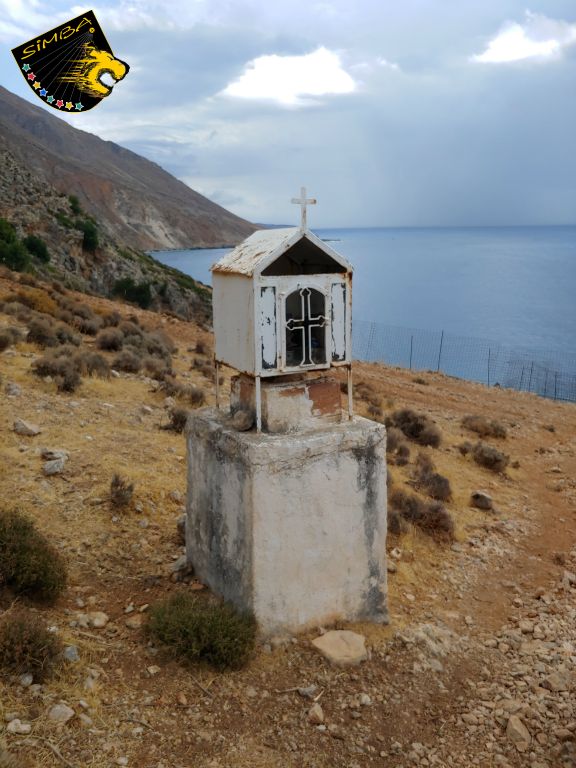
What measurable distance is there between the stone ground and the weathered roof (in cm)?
293

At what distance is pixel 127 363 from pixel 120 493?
21.7 ft

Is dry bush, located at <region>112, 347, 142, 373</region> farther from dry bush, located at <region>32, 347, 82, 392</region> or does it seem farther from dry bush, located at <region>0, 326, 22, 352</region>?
dry bush, located at <region>32, 347, 82, 392</region>

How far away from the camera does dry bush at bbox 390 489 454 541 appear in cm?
874

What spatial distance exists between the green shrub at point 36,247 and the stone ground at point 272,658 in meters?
22.7

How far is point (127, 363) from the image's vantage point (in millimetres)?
13484

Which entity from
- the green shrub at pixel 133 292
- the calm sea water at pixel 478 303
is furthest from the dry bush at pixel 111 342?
the green shrub at pixel 133 292

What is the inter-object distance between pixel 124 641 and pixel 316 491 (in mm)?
1895

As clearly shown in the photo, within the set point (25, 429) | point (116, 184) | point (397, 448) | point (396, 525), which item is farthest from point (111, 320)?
point (116, 184)

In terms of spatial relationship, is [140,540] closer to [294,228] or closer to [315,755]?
[315,755]

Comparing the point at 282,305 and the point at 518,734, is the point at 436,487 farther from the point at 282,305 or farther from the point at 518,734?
the point at 282,305

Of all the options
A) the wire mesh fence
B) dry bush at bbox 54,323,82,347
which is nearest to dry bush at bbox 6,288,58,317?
dry bush at bbox 54,323,82,347

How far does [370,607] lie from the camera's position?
236 inches

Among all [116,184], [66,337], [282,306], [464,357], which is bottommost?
[464,357]

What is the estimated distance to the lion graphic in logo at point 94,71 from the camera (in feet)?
22.6
